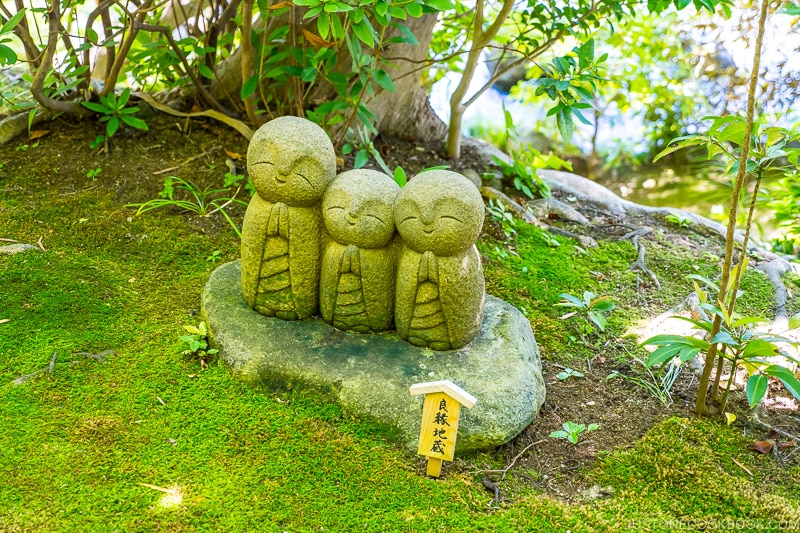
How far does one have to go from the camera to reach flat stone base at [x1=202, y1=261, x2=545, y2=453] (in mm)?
2869

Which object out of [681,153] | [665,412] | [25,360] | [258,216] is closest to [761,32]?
[665,412]

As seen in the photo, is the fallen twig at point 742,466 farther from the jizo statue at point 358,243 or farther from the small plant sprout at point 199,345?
the small plant sprout at point 199,345

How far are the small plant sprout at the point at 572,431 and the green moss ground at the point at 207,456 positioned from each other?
0.59 feet

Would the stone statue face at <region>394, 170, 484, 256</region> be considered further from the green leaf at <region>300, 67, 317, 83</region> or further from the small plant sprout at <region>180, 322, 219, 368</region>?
the green leaf at <region>300, 67, 317, 83</region>

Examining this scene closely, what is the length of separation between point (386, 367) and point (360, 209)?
73cm

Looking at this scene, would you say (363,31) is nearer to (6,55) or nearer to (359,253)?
(359,253)

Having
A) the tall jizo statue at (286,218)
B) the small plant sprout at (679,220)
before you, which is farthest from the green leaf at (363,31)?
the small plant sprout at (679,220)

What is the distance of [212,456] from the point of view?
2691 mm

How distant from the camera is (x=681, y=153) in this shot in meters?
9.34

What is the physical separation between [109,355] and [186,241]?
3.55 ft

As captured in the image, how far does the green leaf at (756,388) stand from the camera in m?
2.65

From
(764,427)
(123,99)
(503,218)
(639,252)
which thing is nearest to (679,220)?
(639,252)

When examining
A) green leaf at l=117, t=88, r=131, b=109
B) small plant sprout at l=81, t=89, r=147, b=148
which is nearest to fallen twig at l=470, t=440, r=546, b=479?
small plant sprout at l=81, t=89, r=147, b=148

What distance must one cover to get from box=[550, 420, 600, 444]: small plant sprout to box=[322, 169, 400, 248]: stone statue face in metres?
1.16
